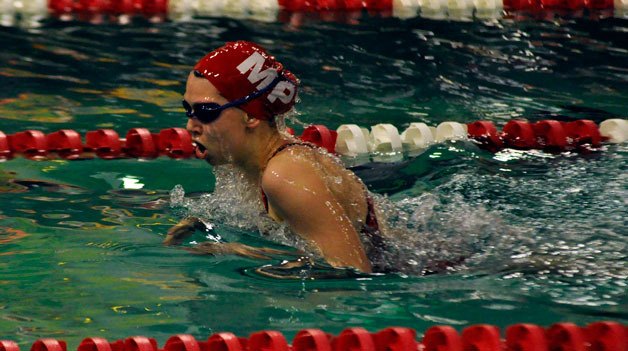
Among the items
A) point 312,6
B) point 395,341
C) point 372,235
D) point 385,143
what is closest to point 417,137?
point 385,143

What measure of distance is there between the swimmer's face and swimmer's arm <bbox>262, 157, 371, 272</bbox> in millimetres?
205

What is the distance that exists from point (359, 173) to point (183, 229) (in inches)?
53.2

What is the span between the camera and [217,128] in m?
3.38

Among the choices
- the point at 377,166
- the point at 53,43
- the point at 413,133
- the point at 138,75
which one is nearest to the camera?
the point at 377,166

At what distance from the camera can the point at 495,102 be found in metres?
6.38

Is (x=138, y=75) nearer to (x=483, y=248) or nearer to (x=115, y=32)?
(x=115, y=32)

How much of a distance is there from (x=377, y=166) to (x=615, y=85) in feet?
7.88

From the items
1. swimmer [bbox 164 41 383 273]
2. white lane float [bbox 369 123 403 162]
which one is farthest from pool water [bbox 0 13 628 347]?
white lane float [bbox 369 123 403 162]

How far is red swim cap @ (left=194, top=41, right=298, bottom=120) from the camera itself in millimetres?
3379

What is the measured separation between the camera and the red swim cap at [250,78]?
3.38 m

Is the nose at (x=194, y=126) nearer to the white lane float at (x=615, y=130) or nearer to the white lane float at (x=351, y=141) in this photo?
the white lane float at (x=351, y=141)

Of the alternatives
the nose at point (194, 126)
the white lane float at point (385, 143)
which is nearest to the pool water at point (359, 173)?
the white lane float at point (385, 143)

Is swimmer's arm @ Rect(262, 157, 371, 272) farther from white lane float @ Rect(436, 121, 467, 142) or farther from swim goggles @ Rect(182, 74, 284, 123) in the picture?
white lane float @ Rect(436, 121, 467, 142)

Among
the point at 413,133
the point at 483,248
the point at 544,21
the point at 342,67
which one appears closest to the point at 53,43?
the point at 342,67
